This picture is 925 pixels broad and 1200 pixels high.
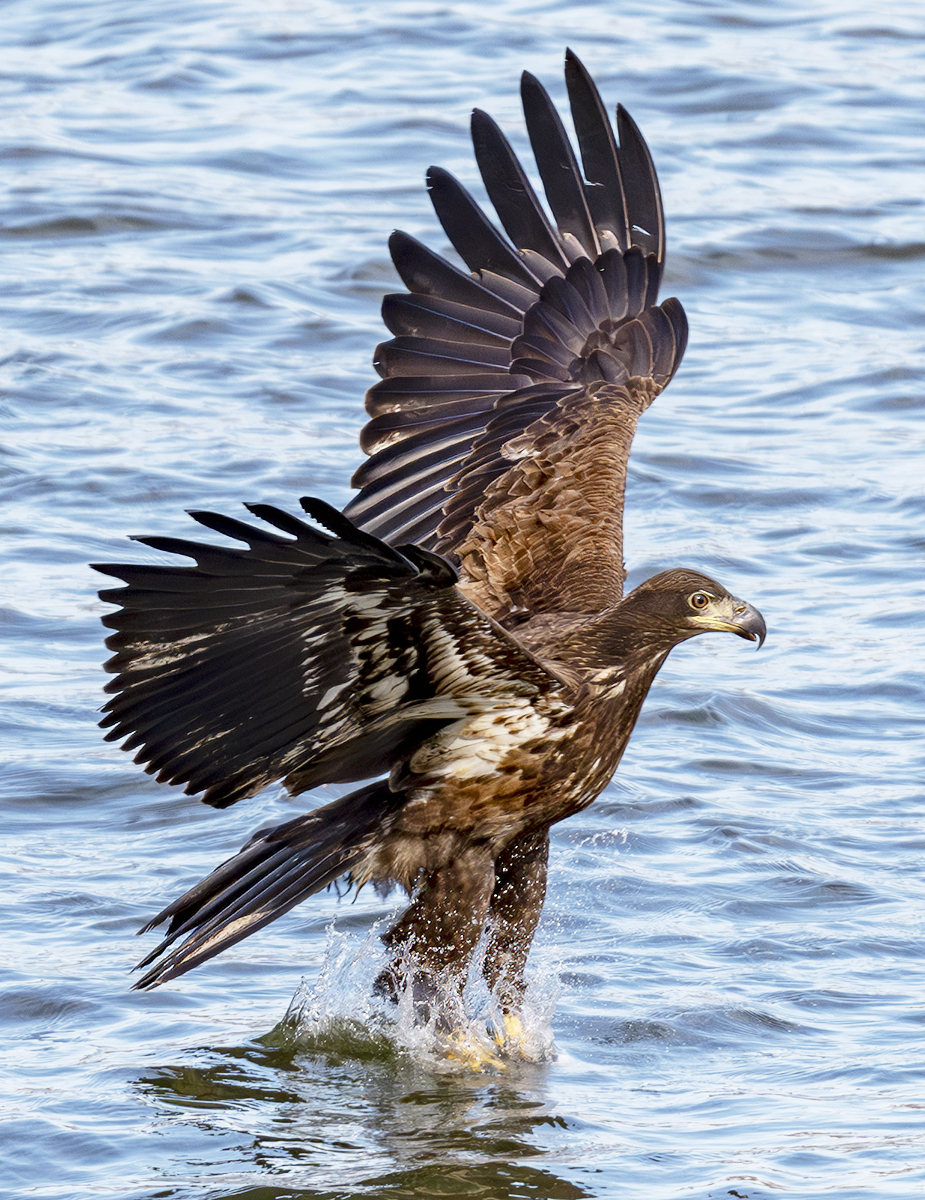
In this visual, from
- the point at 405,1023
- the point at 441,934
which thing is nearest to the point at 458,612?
the point at 441,934

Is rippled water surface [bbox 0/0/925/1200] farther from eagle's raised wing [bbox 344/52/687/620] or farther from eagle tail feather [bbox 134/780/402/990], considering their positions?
eagle's raised wing [bbox 344/52/687/620]

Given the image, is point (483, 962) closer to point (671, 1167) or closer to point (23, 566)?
point (671, 1167)

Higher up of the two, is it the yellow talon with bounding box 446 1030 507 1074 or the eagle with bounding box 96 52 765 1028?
the eagle with bounding box 96 52 765 1028

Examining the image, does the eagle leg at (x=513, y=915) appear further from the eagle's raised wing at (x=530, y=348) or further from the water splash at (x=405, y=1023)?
the eagle's raised wing at (x=530, y=348)

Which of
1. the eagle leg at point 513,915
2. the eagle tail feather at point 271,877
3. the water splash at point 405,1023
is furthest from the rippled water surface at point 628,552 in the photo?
the eagle tail feather at point 271,877

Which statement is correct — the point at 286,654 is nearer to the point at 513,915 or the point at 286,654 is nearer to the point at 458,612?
→ the point at 458,612

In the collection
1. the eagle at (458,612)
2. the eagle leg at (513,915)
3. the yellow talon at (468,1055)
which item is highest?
the eagle at (458,612)

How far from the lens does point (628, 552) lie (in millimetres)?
8648

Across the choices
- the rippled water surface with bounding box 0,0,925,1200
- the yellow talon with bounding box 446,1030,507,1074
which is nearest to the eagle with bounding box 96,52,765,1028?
the yellow talon with bounding box 446,1030,507,1074

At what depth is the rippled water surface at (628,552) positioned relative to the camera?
504cm

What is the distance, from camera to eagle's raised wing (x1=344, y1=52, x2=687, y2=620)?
605 centimetres

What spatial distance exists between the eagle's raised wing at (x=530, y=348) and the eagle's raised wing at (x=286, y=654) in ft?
3.96

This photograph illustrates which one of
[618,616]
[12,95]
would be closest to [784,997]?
[618,616]

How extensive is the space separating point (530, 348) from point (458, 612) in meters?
2.10
